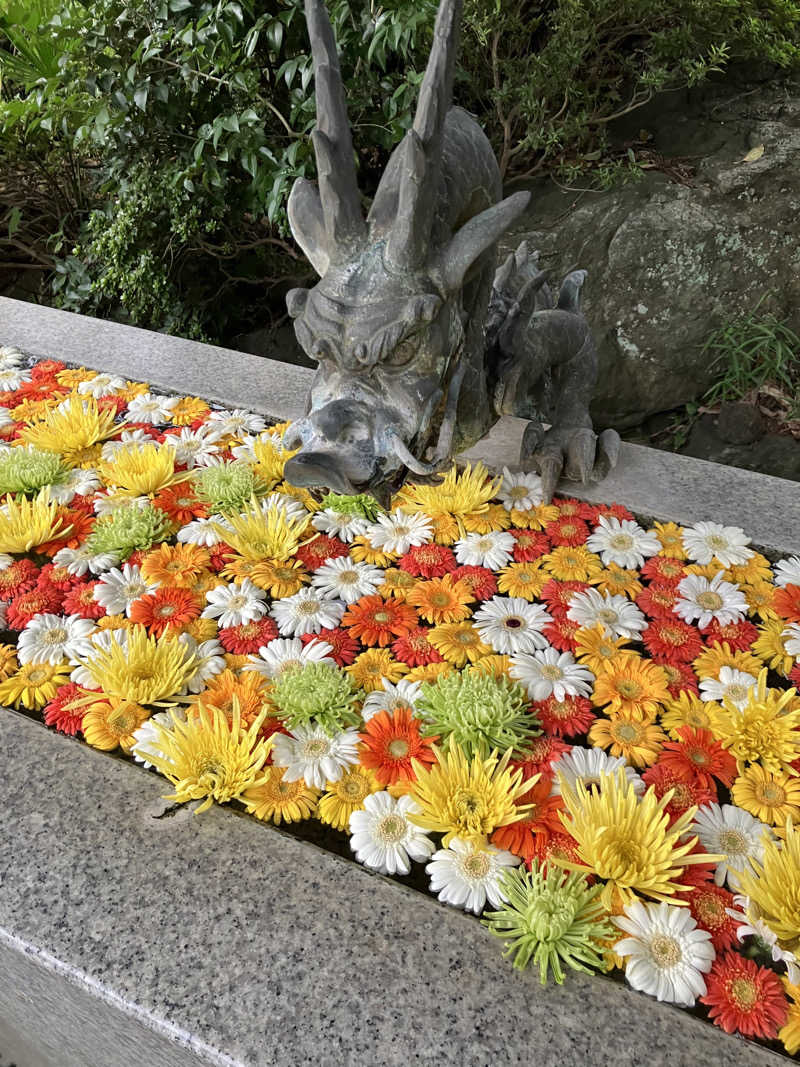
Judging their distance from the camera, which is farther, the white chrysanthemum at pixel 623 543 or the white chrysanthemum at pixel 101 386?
the white chrysanthemum at pixel 101 386

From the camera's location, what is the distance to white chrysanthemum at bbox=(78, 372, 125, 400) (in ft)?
8.04

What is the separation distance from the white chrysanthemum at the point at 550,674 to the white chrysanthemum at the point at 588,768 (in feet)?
0.44

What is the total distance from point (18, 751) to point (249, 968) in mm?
620

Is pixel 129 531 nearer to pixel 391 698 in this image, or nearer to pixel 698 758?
pixel 391 698

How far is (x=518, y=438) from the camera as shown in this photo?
2.25m

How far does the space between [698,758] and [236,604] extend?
38.1 inches

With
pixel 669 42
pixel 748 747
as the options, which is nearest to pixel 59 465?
pixel 748 747

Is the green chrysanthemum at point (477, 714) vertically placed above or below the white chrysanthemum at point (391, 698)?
above


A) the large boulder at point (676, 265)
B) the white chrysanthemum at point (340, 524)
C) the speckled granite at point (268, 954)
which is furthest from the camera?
the large boulder at point (676, 265)

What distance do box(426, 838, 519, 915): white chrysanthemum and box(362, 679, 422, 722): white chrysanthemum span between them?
0.93ft

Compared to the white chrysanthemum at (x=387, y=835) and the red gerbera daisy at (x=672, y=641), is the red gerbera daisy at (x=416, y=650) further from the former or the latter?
the red gerbera daisy at (x=672, y=641)

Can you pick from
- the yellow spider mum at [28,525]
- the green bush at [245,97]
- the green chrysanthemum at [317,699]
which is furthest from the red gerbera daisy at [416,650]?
the green bush at [245,97]

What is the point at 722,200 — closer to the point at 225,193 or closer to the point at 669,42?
the point at 669,42

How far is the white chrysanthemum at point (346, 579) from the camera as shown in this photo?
1726mm
